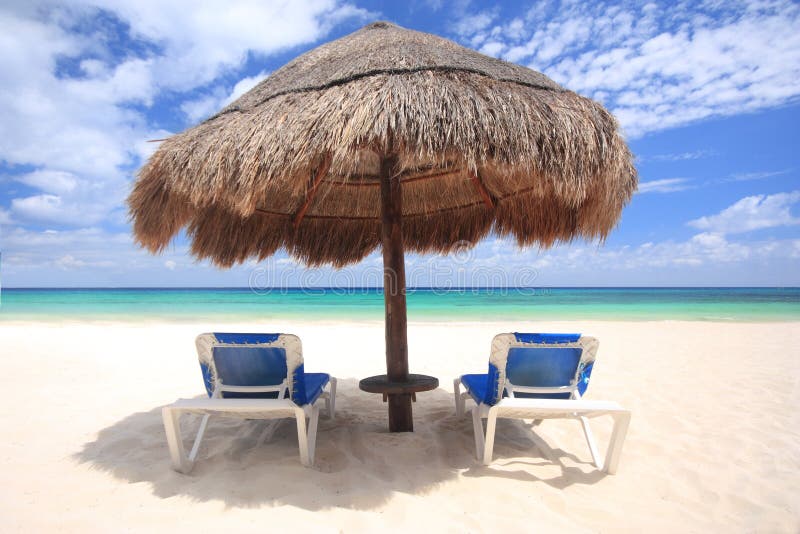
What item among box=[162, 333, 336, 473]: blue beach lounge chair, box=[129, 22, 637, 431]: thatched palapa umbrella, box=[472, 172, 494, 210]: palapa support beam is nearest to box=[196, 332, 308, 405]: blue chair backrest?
box=[162, 333, 336, 473]: blue beach lounge chair

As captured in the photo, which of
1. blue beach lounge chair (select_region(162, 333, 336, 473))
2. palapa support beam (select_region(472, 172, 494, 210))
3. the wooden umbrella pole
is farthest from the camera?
palapa support beam (select_region(472, 172, 494, 210))

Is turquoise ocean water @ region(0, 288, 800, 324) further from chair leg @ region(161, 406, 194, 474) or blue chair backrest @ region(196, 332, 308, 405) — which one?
chair leg @ region(161, 406, 194, 474)

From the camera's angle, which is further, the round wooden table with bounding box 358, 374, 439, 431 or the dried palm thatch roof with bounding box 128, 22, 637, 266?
the round wooden table with bounding box 358, 374, 439, 431

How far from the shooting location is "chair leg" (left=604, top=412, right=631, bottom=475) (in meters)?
2.30

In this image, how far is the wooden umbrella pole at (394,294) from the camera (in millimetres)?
2928

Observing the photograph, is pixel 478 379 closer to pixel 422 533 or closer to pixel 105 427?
pixel 422 533

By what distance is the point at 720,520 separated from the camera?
199 centimetres

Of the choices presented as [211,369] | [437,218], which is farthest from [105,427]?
[437,218]

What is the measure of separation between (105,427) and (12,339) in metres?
7.36

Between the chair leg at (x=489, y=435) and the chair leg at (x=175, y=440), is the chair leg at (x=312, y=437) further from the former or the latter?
the chair leg at (x=489, y=435)

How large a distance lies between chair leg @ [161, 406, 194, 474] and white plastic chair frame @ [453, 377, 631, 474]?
1.59 m

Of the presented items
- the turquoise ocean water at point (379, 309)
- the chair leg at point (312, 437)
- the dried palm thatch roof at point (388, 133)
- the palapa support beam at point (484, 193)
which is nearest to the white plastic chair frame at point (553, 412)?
the chair leg at point (312, 437)

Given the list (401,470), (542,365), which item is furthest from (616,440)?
(401,470)

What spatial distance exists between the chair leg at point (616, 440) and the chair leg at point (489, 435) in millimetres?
620
